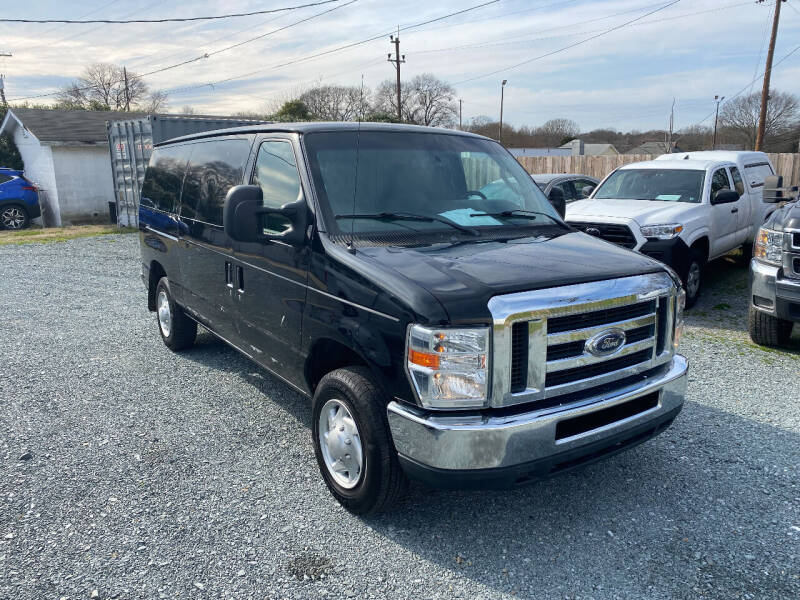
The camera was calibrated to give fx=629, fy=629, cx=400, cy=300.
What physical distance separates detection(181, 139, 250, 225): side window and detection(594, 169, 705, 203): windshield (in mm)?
6516

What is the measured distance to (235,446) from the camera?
4270 millimetres

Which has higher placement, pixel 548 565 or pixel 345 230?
pixel 345 230

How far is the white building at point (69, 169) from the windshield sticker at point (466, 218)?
76.8ft

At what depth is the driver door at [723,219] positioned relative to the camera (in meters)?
8.80

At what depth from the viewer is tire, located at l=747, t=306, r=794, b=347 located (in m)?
6.38

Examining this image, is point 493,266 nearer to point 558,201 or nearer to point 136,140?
point 558,201

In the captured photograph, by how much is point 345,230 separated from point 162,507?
6.06ft

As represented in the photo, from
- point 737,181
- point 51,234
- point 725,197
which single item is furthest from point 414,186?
point 51,234

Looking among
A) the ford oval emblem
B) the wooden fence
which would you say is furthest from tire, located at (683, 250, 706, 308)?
the wooden fence

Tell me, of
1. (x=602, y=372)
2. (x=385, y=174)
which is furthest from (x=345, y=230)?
(x=602, y=372)

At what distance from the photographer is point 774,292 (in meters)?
5.94

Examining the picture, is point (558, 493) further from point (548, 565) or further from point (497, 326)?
point (497, 326)

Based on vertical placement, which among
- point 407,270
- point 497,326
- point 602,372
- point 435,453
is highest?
point 407,270

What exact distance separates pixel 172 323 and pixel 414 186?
3.34 meters
